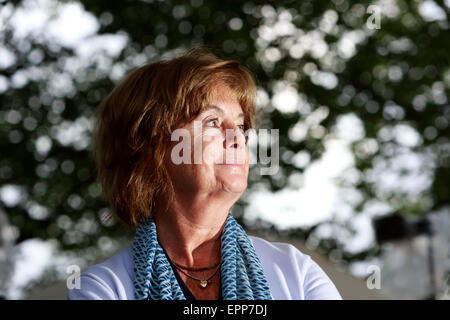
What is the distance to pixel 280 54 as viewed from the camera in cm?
383

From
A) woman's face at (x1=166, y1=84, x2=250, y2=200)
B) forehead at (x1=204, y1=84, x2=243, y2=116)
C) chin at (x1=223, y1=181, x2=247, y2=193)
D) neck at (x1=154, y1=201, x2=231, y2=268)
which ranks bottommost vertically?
neck at (x1=154, y1=201, x2=231, y2=268)

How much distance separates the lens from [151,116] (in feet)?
3.71

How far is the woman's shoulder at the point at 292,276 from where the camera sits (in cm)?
112

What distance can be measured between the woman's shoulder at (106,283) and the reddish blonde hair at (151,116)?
11cm

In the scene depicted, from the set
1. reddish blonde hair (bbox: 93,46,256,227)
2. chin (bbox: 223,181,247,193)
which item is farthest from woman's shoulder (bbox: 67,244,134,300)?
chin (bbox: 223,181,247,193)

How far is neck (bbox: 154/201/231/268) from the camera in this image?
1.12 metres

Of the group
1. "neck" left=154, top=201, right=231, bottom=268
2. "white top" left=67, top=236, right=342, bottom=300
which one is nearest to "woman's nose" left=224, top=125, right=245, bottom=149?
"neck" left=154, top=201, right=231, bottom=268

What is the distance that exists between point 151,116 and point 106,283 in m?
0.32

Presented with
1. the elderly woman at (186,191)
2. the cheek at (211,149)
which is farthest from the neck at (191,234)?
the cheek at (211,149)

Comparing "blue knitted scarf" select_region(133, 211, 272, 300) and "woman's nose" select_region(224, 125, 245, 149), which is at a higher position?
"woman's nose" select_region(224, 125, 245, 149)

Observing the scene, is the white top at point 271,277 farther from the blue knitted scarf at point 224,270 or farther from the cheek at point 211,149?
the cheek at point 211,149

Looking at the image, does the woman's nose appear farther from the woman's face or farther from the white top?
the white top

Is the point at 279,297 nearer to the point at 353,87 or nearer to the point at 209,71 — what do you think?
the point at 209,71

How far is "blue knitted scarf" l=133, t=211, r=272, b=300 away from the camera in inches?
41.6
